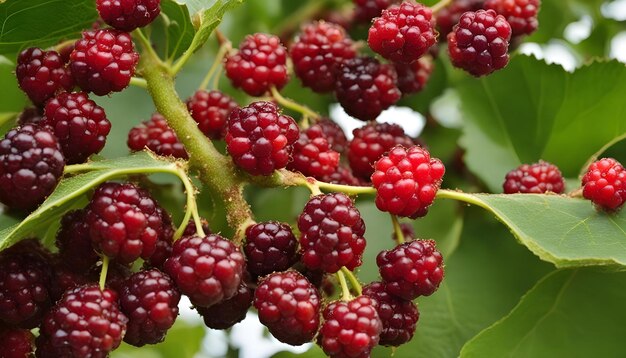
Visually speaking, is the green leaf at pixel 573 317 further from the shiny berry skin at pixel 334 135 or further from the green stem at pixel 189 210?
the green stem at pixel 189 210

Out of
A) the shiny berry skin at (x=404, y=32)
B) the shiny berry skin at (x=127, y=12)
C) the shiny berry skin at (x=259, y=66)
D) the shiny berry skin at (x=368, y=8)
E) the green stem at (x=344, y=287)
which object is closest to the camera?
the green stem at (x=344, y=287)

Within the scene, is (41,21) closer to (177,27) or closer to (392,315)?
(177,27)

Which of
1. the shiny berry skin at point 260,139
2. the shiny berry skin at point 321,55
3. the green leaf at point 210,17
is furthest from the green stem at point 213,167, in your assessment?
the shiny berry skin at point 321,55

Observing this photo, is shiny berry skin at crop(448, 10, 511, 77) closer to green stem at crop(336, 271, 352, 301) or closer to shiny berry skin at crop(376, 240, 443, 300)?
shiny berry skin at crop(376, 240, 443, 300)

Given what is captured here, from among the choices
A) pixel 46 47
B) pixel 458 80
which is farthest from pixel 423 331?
pixel 46 47

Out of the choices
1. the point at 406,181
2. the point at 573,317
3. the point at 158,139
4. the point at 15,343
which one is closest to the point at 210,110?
the point at 158,139

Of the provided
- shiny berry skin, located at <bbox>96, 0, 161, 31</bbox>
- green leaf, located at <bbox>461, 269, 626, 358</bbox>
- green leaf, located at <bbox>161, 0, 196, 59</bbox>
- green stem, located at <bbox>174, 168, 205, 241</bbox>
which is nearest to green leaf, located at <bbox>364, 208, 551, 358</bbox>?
green leaf, located at <bbox>461, 269, 626, 358</bbox>
